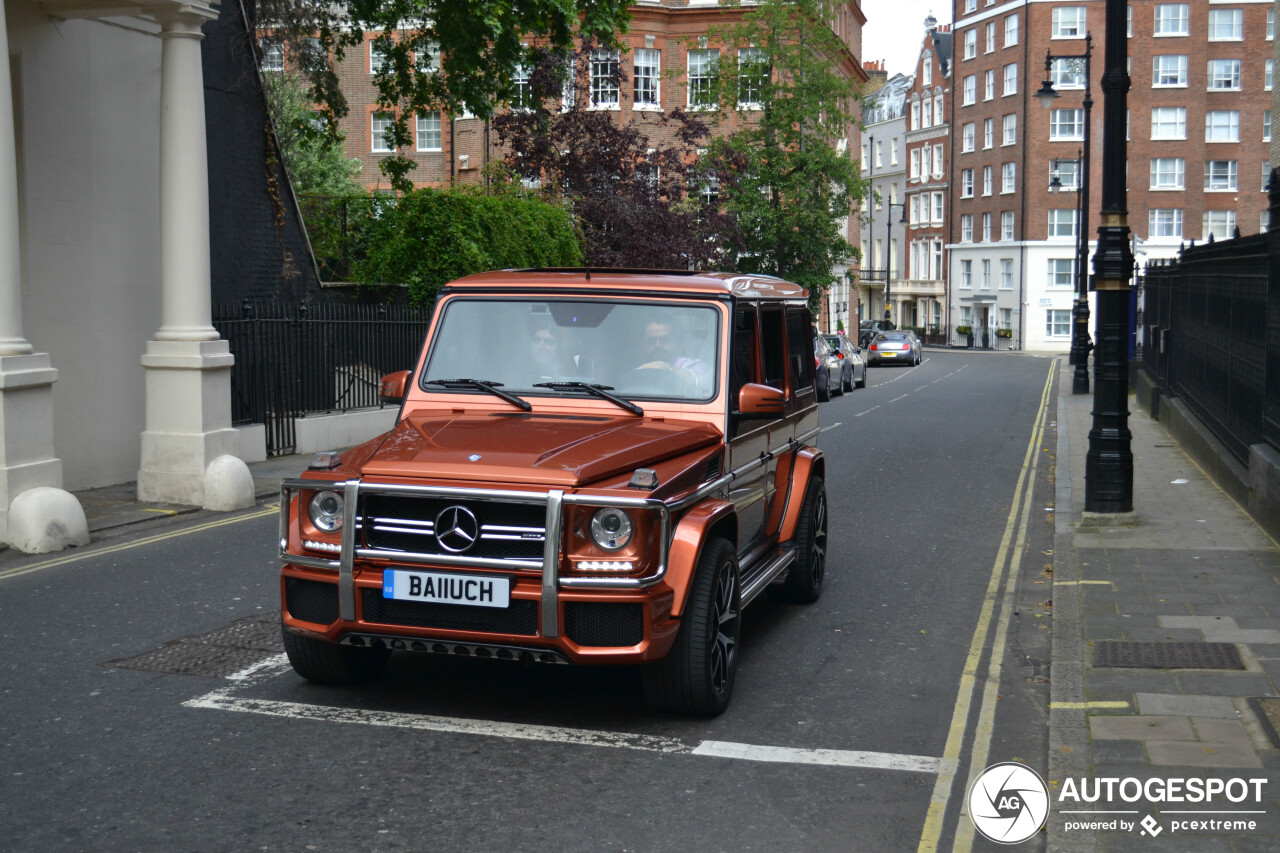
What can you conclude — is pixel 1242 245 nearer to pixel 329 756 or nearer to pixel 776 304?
pixel 776 304

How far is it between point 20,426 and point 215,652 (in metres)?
4.56

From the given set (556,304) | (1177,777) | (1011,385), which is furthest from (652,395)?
(1011,385)

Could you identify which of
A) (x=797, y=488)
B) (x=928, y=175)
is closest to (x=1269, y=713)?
(x=797, y=488)

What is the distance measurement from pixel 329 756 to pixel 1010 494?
34.6 ft

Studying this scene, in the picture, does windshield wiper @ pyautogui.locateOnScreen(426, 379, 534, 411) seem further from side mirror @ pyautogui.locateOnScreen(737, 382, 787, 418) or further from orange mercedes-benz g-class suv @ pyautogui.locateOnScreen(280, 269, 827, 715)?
side mirror @ pyautogui.locateOnScreen(737, 382, 787, 418)

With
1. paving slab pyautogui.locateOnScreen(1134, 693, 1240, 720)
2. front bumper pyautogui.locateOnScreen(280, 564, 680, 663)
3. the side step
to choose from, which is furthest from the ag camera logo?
the side step

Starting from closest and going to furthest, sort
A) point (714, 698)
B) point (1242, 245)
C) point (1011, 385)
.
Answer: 1. point (714, 698)
2. point (1242, 245)
3. point (1011, 385)

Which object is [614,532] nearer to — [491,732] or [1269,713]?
[491,732]

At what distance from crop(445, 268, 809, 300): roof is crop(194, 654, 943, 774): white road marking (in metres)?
2.28

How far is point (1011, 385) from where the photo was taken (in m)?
38.9

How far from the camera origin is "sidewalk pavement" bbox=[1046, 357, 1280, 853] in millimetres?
4680

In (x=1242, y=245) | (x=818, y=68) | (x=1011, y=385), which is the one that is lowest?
(x=1011, y=385)

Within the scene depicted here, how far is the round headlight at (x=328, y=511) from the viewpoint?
18.2 feet

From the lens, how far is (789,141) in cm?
4459
